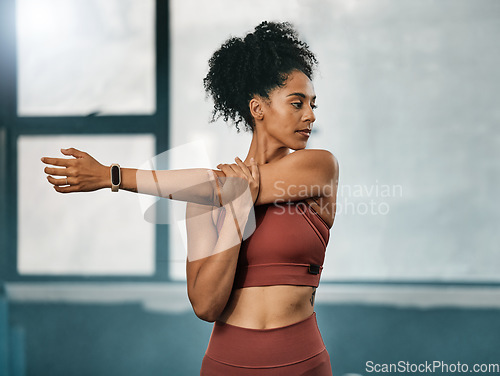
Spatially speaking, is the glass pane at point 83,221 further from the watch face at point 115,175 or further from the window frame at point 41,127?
the watch face at point 115,175

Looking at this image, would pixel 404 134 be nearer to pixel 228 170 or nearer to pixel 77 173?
pixel 228 170

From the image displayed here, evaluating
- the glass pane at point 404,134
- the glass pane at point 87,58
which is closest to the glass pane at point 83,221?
the glass pane at point 87,58

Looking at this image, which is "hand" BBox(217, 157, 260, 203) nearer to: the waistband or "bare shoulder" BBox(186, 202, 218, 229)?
"bare shoulder" BBox(186, 202, 218, 229)

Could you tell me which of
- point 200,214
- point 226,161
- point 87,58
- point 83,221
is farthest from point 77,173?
point 87,58

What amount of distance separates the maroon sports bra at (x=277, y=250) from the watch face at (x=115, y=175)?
0.22 meters

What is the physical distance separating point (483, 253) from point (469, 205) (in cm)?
23

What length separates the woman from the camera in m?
0.83

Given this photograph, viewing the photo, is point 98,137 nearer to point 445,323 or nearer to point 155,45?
point 155,45

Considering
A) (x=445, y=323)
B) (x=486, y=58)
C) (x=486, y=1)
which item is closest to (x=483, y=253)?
(x=445, y=323)

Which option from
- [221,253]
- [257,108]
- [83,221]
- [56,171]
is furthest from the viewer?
[83,221]

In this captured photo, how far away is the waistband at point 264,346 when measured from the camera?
87 cm

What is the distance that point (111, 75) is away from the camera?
98.3 inches

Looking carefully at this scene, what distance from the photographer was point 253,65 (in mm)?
953

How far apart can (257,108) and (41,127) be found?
193cm
